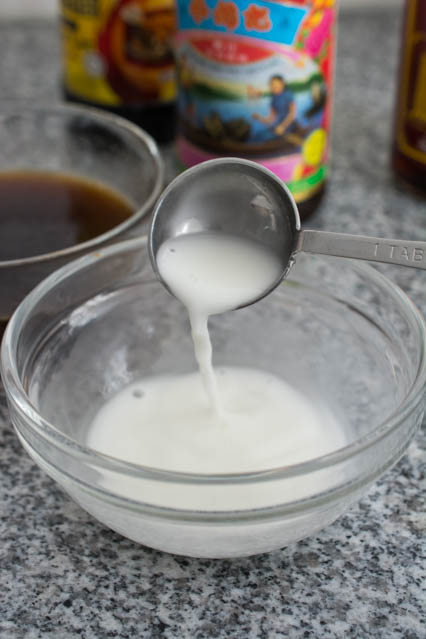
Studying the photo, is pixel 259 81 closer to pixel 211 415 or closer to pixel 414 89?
pixel 414 89

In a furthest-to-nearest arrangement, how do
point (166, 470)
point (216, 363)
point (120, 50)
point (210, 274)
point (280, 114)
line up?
point (120, 50) → point (280, 114) → point (216, 363) → point (210, 274) → point (166, 470)

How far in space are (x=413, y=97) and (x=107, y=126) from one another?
0.34 metres

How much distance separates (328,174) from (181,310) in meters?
0.36

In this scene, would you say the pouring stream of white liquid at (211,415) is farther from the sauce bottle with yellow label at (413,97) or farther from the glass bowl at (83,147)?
the sauce bottle with yellow label at (413,97)

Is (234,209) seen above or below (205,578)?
above

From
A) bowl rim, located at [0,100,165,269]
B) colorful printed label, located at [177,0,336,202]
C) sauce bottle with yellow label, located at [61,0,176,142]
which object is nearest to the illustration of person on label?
colorful printed label, located at [177,0,336,202]

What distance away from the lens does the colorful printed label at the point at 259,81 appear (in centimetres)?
96

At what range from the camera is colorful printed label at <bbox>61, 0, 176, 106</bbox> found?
3.78 ft

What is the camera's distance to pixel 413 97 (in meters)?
1.09

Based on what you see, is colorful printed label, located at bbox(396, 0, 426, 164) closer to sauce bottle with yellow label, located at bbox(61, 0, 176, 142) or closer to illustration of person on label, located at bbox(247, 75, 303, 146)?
illustration of person on label, located at bbox(247, 75, 303, 146)

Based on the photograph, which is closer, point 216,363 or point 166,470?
point 166,470

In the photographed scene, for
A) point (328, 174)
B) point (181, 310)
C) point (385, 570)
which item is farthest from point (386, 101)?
point (385, 570)

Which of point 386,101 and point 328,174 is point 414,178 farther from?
point 386,101

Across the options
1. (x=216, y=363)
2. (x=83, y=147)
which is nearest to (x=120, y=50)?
(x=83, y=147)
